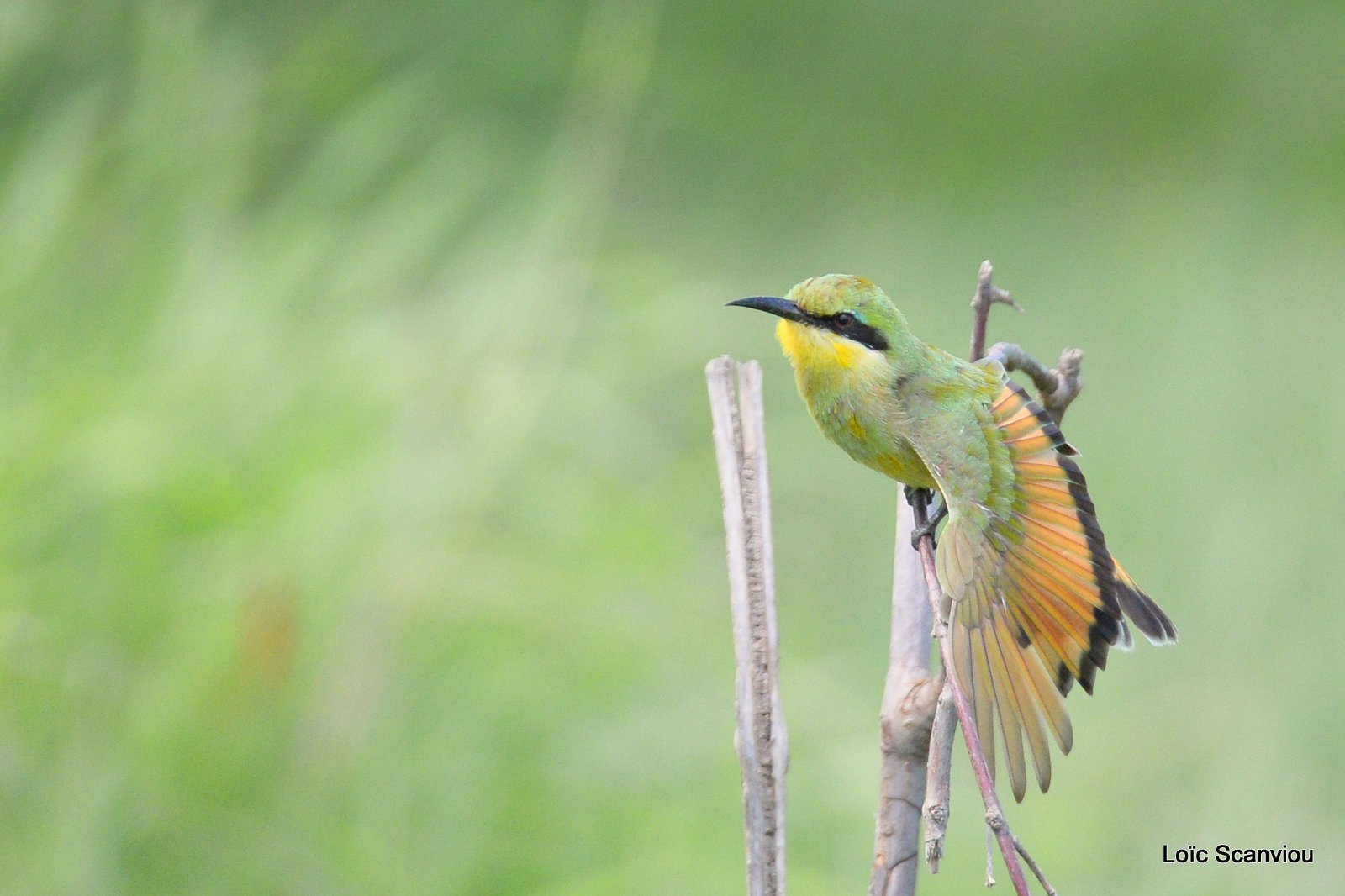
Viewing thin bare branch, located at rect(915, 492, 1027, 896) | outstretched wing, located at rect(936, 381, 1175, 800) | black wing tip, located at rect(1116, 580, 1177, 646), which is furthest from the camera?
black wing tip, located at rect(1116, 580, 1177, 646)

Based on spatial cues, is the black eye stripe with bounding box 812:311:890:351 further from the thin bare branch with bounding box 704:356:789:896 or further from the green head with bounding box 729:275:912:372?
the thin bare branch with bounding box 704:356:789:896

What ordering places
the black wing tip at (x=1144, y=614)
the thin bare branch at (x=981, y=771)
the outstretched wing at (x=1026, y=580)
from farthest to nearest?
the black wing tip at (x=1144, y=614)
the outstretched wing at (x=1026, y=580)
the thin bare branch at (x=981, y=771)

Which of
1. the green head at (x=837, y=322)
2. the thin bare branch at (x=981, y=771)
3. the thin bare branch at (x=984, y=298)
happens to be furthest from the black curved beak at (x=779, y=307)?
the thin bare branch at (x=981, y=771)

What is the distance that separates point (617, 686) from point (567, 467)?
262mm

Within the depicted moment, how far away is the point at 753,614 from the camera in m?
0.68

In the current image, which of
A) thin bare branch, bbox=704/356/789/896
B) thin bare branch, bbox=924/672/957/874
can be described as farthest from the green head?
thin bare branch, bbox=924/672/957/874

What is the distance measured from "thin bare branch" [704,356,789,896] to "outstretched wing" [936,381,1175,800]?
5.9 inches

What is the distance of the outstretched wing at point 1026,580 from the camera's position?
789 mm

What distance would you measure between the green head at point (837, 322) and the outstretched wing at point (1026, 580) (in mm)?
73

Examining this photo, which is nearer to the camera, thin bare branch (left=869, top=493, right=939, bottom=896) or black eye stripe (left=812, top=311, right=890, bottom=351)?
thin bare branch (left=869, top=493, right=939, bottom=896)

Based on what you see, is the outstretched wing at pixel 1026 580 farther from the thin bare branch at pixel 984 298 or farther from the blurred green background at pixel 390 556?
the blurred green background at pixel 390 556

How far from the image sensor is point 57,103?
151 centimetres

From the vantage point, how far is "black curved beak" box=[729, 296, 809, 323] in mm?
863

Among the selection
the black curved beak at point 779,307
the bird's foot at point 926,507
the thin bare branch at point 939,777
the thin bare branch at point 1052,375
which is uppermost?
the black curved beak at point 779,307
